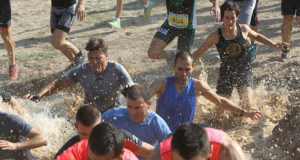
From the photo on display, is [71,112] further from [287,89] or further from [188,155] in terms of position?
[188,155]

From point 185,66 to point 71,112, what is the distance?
2341 mm

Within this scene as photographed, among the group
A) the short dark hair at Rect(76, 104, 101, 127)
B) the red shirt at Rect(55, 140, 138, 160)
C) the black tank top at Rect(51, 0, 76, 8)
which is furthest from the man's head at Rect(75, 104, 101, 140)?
the black tank top at Rect(51, 0, 76, 8)

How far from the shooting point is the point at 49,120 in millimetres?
5961

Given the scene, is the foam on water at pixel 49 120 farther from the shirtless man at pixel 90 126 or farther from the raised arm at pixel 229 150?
the raised arm at pixel 229 150

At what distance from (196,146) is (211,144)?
364 millimetres

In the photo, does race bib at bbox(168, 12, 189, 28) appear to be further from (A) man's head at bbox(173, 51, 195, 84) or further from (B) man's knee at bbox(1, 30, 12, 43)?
(B) man's knee at bbox(1, 30, 12, 43)

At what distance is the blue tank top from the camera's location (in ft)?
14.2

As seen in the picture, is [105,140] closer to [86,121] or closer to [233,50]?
[86,121]

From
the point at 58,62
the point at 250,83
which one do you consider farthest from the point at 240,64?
the point at 58,62

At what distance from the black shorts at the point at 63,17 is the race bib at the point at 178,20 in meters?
1.60

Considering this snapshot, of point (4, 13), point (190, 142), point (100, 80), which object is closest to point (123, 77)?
point (100, 80)

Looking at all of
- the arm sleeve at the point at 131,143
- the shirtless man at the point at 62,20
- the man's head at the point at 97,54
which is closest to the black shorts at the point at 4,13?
the shirtless man at the point at 62,20

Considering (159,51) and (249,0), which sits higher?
(249,0)

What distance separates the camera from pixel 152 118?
385cm
